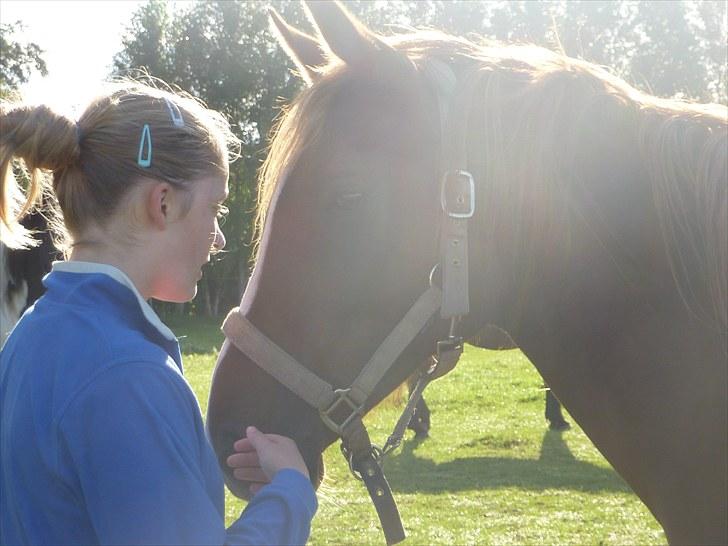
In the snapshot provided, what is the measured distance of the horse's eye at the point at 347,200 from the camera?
1836mm

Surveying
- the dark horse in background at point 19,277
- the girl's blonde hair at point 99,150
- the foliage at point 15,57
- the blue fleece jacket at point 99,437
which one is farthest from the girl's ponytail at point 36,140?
the foliage at point 15,57

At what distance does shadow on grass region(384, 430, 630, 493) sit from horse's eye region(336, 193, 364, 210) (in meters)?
5.88

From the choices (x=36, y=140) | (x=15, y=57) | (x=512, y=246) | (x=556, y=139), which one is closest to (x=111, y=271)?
(x=36, y=140)

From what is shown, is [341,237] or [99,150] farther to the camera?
[341,237]

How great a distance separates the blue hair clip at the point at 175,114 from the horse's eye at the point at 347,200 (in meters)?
0.44

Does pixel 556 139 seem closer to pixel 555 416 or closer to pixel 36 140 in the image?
pixel 36 140

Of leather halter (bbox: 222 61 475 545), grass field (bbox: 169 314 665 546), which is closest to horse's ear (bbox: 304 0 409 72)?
leather halter (bbox: 222 61 475 545)

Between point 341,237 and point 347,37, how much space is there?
44 centimetres

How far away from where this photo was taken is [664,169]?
177 centimetres

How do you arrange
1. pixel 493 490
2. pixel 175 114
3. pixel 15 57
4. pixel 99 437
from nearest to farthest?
pixel 99 437 < pixel 175 114 < pixel 493 490 < pixel 15 57

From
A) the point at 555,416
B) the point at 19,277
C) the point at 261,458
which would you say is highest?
the point at 261,458

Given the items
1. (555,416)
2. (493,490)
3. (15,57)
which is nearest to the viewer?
(493,490)

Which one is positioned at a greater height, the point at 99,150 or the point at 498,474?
the point at 99,150

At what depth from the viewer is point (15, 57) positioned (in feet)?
103
